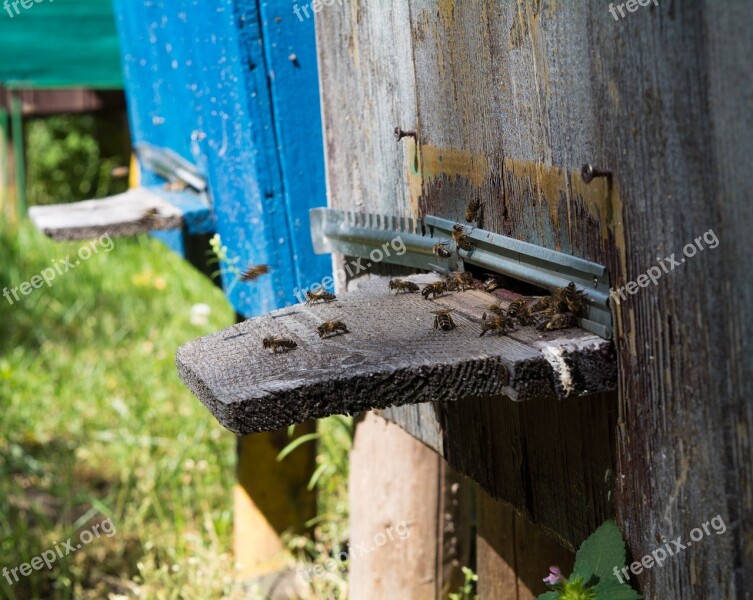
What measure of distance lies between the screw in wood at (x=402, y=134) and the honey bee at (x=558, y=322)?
669 millimetres

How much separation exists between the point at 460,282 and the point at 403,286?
11cm

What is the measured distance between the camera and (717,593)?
1.37m

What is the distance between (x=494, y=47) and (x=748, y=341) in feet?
2.34

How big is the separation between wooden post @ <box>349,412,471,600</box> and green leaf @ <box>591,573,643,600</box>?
147 cm

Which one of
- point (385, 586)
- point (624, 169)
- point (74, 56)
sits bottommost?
point (385, 586)

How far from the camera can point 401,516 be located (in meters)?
3.05

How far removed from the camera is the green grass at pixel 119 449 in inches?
159

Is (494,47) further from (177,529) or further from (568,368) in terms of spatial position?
(177,529)

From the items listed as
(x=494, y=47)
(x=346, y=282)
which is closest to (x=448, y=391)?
(x=494, y=47)

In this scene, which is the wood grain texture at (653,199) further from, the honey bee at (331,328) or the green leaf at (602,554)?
the honey bee at (331,328)

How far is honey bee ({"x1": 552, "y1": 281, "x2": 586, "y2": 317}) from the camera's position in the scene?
1522mm
